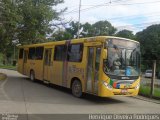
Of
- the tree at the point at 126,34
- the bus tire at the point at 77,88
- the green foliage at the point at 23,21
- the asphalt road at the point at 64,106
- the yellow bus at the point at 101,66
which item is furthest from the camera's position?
the tree at the point at 126,34

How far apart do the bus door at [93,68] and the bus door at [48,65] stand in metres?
5.21

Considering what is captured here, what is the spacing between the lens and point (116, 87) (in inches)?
532

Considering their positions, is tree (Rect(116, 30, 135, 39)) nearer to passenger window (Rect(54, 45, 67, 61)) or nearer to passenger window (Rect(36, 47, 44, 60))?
passenger window (Rect(36, 47, 44, 60))

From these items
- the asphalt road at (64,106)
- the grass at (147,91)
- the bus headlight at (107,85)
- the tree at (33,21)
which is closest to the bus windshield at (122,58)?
the bus headlight at (107,85)

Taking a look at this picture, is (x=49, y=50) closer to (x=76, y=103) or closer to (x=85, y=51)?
(x=85, y=51)

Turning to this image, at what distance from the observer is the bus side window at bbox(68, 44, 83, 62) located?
15609 mm

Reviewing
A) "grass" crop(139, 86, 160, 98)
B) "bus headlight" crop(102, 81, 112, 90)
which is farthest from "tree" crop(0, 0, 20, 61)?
"bus headlight" crop(102, 81, 112, 90)

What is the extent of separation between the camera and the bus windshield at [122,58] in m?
13.5

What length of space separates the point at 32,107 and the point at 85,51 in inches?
173

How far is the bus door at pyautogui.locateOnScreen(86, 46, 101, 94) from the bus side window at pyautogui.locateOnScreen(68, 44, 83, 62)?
36.8 inches

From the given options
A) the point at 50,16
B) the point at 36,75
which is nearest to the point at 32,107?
the point at 36,75

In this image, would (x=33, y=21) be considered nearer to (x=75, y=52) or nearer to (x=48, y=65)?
(x=48, y=65)

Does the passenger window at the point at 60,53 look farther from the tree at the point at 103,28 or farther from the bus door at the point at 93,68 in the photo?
the tree at the point at 103,28

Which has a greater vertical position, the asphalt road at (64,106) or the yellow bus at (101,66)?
the yellow bus at (101,66)
